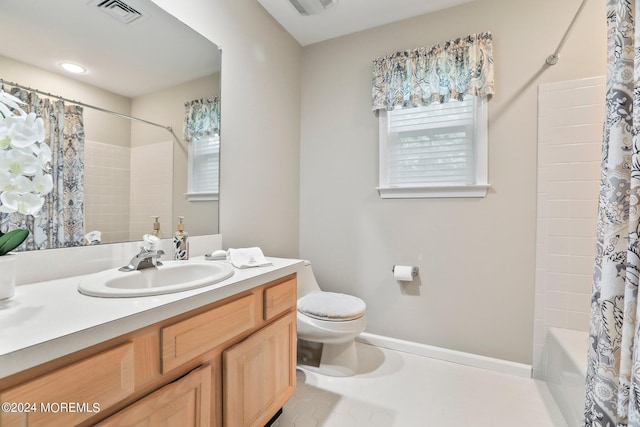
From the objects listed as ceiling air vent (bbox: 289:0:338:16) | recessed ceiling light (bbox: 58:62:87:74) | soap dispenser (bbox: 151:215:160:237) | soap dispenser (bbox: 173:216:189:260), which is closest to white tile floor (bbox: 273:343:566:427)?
soap dispenser (bbox: 173:216:189:260)

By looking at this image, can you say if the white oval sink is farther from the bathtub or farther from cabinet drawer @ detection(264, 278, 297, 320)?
the bathtub

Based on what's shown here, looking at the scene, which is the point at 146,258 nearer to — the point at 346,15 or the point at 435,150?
the point at 435,150

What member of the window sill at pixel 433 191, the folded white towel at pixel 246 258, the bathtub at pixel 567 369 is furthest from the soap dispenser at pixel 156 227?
the bathtub at pixel 567 369

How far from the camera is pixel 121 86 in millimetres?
1253

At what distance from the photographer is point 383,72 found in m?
2.18

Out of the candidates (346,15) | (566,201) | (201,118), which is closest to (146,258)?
(201,118)

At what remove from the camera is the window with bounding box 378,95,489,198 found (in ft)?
6.49

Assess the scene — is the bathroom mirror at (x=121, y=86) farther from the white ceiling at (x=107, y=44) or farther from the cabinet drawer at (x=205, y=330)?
the cabinet drawer at (x=205, y=330)

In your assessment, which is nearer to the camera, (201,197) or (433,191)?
(201,197)

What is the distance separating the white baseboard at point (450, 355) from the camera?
73.8 inches

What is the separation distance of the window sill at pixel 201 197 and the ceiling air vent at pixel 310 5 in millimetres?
1346

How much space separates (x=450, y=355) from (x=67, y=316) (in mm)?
2150

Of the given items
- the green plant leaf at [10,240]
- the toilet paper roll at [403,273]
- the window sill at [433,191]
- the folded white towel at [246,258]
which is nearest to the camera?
the green plant leaf at [10,240]

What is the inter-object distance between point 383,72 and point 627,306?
198cm
